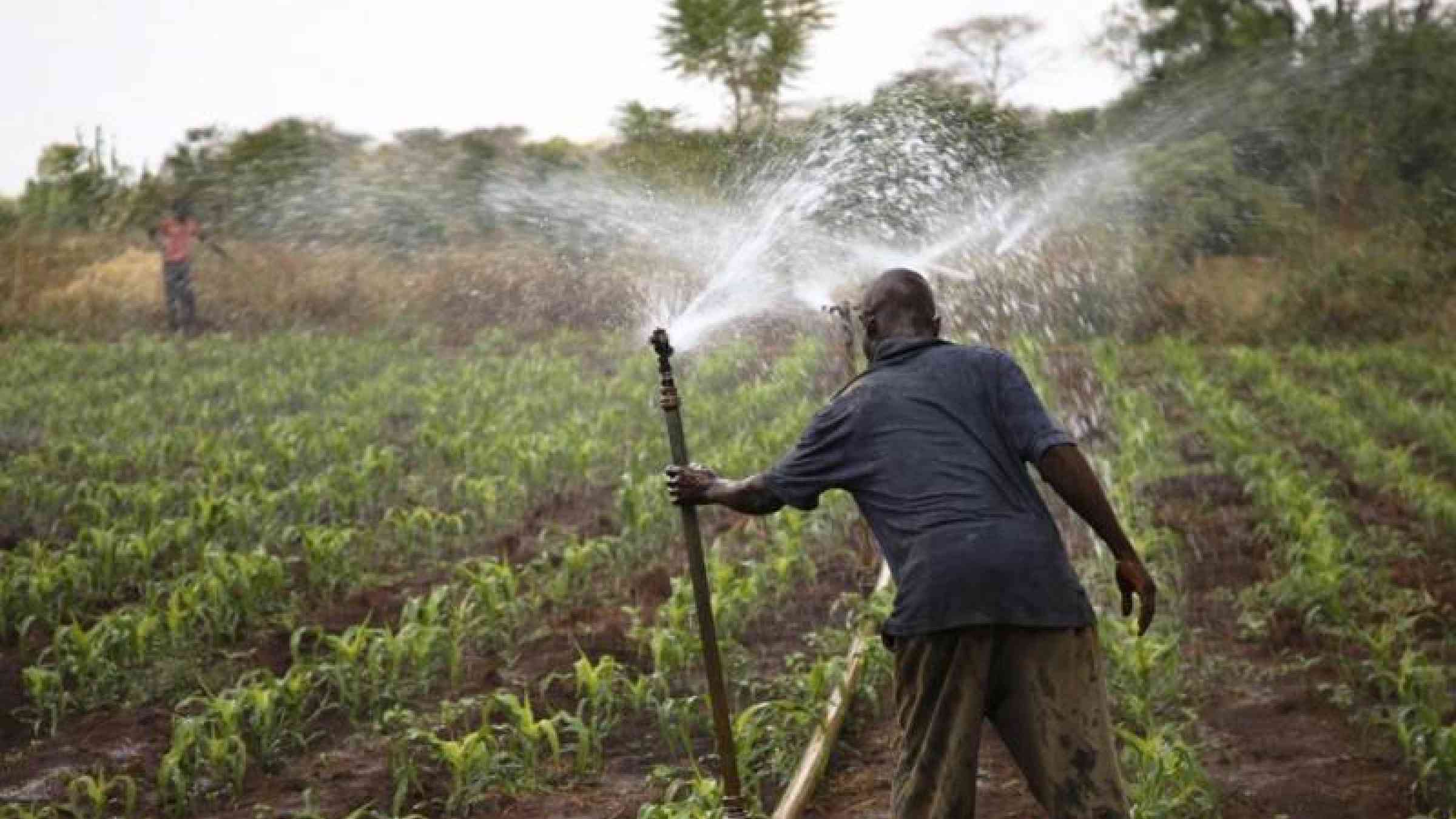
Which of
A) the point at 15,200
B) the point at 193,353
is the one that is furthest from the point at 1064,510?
the point at 15,200

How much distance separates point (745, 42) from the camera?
2030 centimetres

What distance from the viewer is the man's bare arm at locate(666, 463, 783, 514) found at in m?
3.51

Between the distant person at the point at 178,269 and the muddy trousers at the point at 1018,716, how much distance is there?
1859 cm

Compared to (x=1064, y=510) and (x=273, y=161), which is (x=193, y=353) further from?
(x=1064, y=510)

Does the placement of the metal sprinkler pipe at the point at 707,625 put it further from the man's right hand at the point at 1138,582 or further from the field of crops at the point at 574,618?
the man's right hand at the point at 1138,582

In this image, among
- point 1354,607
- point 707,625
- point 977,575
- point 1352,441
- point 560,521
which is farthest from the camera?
point 1352,441

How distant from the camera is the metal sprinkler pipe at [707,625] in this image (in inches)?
150

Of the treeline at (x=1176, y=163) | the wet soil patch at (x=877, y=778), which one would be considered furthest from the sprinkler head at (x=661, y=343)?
the treeline at (x=1176, y=163)

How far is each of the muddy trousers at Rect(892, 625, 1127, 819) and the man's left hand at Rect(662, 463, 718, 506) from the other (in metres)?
0.61

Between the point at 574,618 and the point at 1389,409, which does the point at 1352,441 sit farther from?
the point at 574,618

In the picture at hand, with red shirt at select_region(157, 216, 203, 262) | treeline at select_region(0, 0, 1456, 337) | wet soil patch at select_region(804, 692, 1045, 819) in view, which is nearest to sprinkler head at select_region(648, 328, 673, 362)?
wet soil patch at select_region(804, 692, 1045, 819)

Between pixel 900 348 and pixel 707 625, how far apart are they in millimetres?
869

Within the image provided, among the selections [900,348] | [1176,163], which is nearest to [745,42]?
[1176,163]

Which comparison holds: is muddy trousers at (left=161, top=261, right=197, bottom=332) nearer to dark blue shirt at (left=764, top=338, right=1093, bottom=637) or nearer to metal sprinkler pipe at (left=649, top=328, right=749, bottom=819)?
metal sprinkler pipe at (left=649, top=328, right=749, bottom=819)
